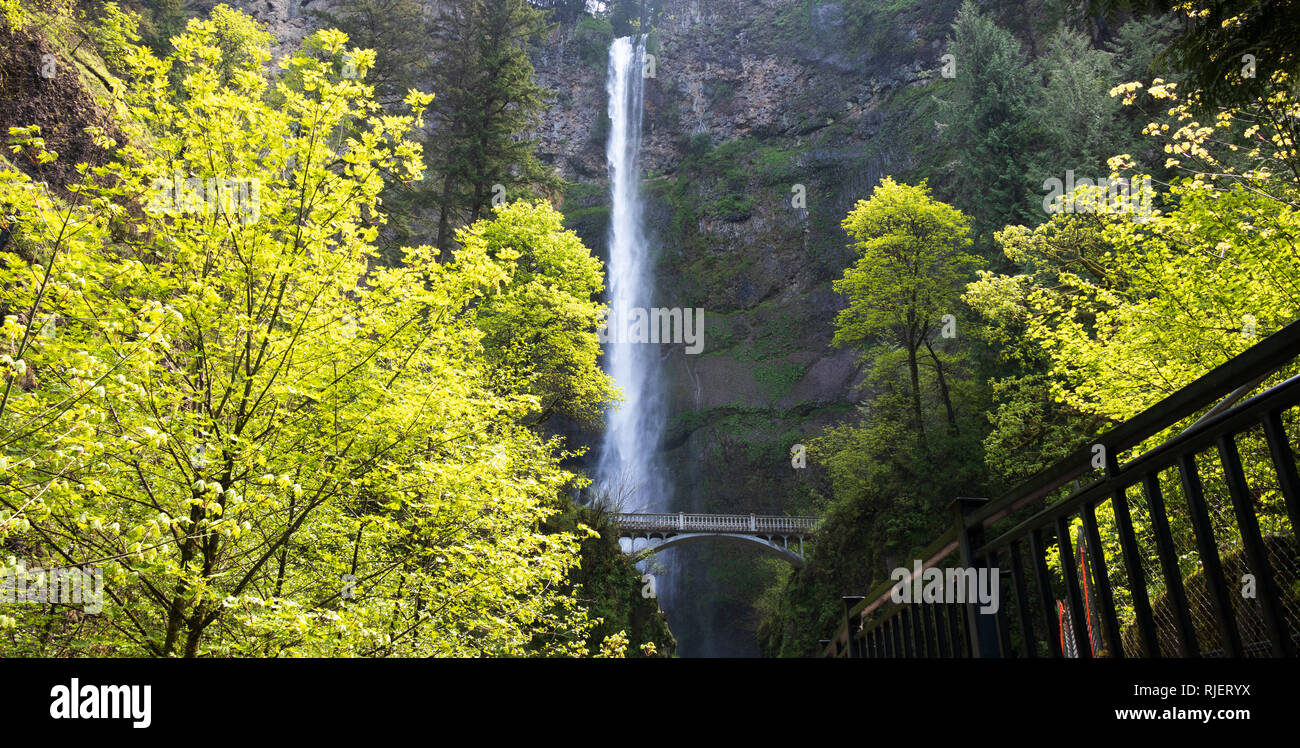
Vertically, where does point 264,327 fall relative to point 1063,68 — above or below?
below

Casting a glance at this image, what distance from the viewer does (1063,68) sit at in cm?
2519

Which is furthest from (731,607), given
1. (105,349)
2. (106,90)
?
(105,349)

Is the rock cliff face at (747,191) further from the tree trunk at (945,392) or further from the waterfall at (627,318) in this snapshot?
the tree trunk at (945,392)

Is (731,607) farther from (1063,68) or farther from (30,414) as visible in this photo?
(30,414)

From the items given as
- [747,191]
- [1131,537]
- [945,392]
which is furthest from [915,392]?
[747,191]

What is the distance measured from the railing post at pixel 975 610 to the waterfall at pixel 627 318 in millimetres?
28421

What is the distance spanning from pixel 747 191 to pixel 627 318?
1196cm

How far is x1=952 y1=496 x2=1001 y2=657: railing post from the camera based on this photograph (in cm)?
278

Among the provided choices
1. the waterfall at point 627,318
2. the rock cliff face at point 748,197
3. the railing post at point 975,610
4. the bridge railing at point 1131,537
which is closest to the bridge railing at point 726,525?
the waterfall at point 627,318

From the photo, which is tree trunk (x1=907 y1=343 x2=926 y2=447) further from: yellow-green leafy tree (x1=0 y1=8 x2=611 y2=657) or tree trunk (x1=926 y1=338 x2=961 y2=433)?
yellow-green leafy tree (x1=0 y1=8 x2=611 y2=657)

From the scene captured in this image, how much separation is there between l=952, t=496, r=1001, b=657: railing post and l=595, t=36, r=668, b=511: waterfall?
28.4 meters

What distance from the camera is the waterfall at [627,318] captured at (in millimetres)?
36688
